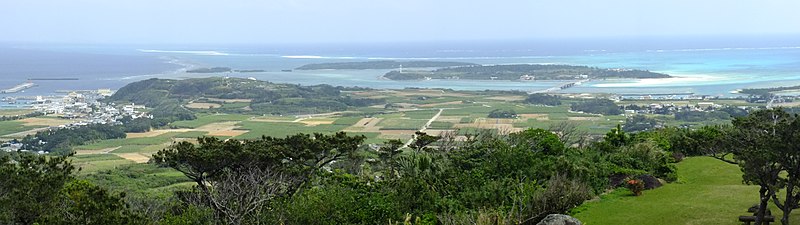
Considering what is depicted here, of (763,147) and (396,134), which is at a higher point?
(763,147)

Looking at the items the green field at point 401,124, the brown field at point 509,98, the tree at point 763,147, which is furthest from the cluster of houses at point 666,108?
the tree at point 763,147

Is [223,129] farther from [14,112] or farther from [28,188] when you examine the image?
[28,188]

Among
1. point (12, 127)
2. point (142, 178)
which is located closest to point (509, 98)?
point (12, 127)

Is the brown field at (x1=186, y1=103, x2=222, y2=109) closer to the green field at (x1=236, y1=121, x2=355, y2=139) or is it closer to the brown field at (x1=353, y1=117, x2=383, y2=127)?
the green field at (x1=236, y1=121, x2=355, y2=139)

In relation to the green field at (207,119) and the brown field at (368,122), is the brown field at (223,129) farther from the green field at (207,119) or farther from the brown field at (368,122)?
the brown field at (368,122)

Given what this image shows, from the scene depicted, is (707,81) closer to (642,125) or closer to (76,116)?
(642,125)

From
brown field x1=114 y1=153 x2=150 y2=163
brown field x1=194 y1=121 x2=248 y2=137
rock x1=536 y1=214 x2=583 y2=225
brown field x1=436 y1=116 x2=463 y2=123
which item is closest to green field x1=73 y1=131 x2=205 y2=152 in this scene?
brown field x1=194 y1=121 x2=248 y2=137
